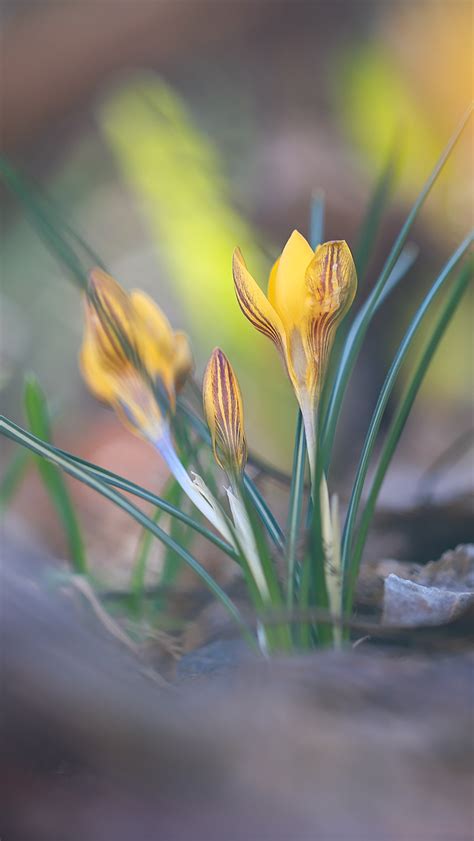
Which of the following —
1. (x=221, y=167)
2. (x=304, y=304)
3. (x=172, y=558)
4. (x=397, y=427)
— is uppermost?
(x=221, y=167)

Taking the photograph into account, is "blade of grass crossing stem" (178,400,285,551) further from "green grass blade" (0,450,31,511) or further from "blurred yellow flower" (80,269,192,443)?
"green grass blade" (0,450,31,511)

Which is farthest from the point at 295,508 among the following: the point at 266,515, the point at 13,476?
the point at 13,476

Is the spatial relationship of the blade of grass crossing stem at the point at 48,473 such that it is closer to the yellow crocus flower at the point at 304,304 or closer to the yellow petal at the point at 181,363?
the yellow petal at the point at 181,363

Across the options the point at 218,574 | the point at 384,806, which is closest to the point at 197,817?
the point at 384,806

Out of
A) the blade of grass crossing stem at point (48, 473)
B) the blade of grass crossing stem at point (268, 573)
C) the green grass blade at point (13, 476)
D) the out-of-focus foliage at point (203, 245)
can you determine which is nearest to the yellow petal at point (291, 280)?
the blade of grass crossing stem at point (268, 573)

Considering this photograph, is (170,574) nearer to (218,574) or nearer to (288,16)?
(218,574)

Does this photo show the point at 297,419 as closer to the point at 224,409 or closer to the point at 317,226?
the point at 224,409
